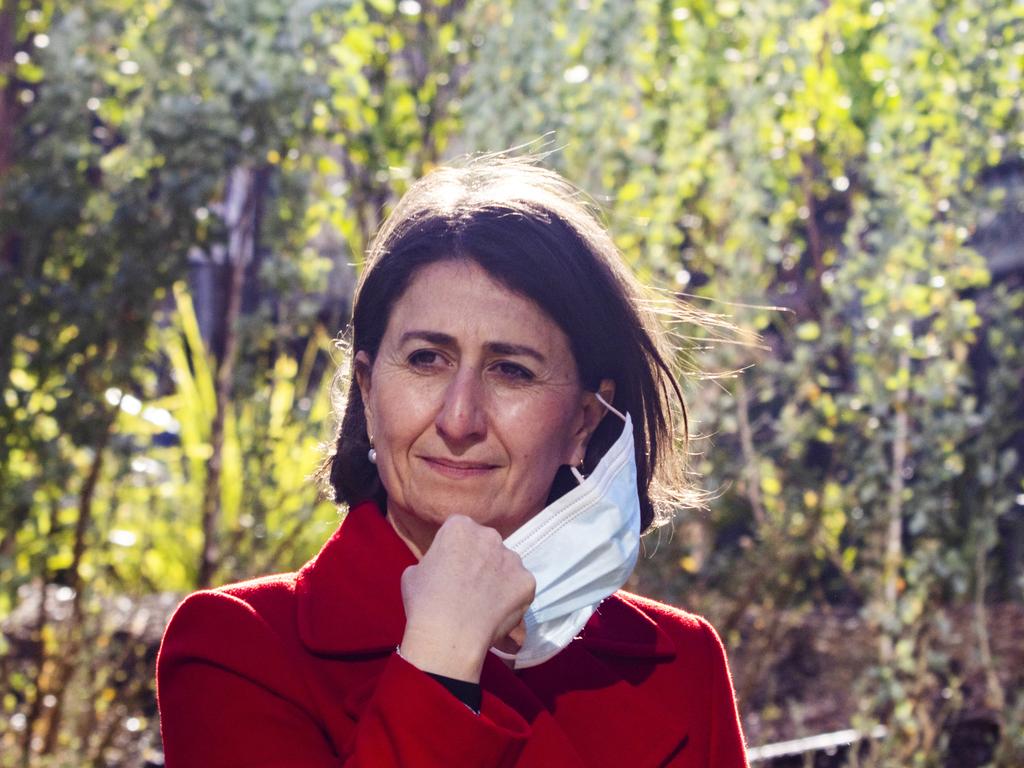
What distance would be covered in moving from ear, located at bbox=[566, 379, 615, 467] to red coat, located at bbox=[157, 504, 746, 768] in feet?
0.84

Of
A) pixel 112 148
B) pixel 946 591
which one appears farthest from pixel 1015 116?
pixel 112 148

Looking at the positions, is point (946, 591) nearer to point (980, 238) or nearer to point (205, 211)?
point (980, 238)

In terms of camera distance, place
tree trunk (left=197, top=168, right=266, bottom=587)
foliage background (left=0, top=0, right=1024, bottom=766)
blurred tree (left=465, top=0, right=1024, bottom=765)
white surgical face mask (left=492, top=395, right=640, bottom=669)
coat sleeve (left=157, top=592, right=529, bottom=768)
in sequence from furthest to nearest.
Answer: tree trunk (left=197, top=168, right=266, bottom=587) < blurred tree (left=465, top=0, right=1024, bottom=765) < foliage background (left=0, top=0, right=1024, bottom=766) < white surgical face mask (left=492, top=395, right=640, bottom=669) < coat sleeve (left=157, top=592, right=529, bottom=768)

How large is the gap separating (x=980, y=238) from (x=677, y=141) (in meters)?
1.67

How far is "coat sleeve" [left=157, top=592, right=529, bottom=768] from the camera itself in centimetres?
180

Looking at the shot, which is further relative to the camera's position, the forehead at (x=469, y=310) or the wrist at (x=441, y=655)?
the forehead at (x=469, y=310)

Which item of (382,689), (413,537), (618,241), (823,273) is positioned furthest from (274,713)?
(823,273)

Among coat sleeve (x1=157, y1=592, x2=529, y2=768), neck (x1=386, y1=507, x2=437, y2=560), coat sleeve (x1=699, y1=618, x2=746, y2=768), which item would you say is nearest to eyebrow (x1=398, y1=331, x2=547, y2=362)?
neck (x1=386, y1=507, x2=437, y2=560)

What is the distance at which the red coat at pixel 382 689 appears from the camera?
5.97 feet

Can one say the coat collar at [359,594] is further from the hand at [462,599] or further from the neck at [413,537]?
the hand at [462,599]

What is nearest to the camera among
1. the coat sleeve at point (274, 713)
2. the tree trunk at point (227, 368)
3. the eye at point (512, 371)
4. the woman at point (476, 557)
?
the coat sleeve at point (274, 713)

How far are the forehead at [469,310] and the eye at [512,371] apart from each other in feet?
0.11

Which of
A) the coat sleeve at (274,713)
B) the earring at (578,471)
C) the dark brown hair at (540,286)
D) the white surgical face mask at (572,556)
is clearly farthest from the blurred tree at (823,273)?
the coat sleeve at (274,713)

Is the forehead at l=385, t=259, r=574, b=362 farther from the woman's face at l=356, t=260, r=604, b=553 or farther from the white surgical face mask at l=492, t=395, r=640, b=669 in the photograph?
the white surgical face mask at l=492, t=395, r=640, b=669
